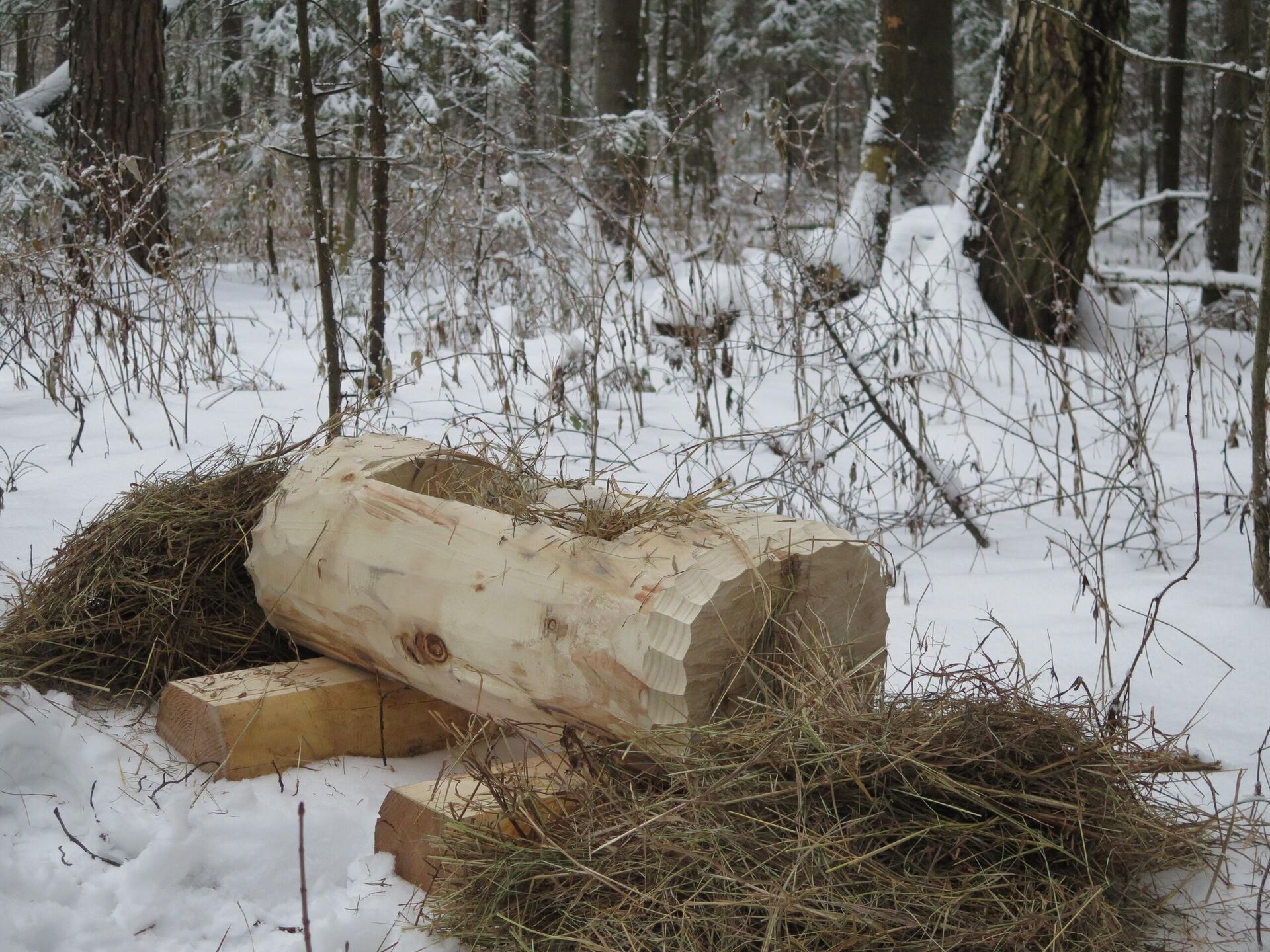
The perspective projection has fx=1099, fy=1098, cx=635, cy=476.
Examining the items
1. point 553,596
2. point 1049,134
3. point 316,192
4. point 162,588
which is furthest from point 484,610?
point 1049,134

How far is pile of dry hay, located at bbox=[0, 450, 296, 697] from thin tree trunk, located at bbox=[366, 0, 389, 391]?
105 centimetres

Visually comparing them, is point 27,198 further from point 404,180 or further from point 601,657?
point 601,657

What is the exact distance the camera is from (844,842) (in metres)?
1.61

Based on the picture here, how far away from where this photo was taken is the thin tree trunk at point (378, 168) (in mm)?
3701

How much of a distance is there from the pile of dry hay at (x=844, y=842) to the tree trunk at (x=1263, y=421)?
120 centimetres

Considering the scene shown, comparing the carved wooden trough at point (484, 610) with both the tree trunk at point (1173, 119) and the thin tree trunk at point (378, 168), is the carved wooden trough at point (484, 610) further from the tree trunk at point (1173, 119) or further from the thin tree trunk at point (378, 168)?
the tree trunk at point (1173, 119)

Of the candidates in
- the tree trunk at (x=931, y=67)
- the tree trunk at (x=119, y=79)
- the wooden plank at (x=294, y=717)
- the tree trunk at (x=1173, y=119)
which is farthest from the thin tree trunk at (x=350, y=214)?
the tree trunk at (x=1173, y=119)

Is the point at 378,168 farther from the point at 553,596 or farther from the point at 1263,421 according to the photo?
the point at 1263,421

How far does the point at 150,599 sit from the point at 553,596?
3.68ft

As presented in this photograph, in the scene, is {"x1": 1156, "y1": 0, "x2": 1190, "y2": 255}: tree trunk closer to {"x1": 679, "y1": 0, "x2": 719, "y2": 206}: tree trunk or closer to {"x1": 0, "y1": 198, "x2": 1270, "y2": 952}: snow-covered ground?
{"x1": 679, "y1": 0, "x2": 719, "y2": 206}: tree trunk

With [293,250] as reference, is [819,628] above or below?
below

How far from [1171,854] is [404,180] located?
9.18 m

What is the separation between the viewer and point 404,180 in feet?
32.3

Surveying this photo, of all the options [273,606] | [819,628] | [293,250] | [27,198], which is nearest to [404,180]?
[293,250]
